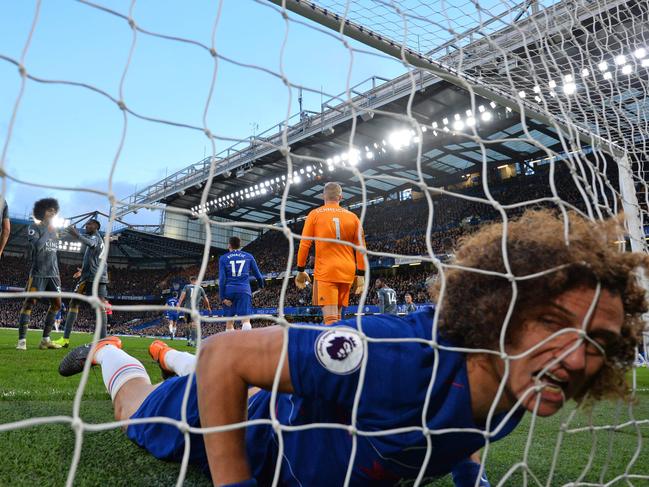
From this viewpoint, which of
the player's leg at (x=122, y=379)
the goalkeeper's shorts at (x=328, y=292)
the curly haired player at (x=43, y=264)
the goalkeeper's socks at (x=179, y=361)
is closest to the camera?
the player's leg at (x=122, y=379)

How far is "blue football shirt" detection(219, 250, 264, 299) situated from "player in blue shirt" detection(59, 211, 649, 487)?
524cm

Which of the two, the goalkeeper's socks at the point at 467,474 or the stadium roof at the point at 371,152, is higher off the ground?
the stadium roof at the point at 371,152

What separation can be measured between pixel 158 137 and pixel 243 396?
3.18 feet

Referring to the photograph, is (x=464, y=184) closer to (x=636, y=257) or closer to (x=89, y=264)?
(x=89, y=264)

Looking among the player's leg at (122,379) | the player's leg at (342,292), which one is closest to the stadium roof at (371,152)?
the player's leg at (342,292)

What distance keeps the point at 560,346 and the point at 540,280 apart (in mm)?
146

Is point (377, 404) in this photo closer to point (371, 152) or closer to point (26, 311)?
point (26, 311)

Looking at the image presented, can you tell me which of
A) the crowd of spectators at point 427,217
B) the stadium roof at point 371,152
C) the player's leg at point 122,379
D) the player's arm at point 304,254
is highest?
the stadium roof at point 371,152

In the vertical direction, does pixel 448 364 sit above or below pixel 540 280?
below

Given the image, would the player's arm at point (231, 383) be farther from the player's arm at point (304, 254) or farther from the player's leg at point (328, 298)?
the player's leg at point (328, 298)

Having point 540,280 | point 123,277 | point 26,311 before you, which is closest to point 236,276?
point 26,311

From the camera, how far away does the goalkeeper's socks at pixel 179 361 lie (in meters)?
2.16

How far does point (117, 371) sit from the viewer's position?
1985mm

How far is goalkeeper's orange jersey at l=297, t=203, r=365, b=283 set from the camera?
4.14 meters
